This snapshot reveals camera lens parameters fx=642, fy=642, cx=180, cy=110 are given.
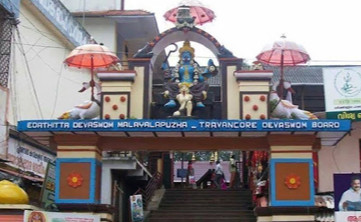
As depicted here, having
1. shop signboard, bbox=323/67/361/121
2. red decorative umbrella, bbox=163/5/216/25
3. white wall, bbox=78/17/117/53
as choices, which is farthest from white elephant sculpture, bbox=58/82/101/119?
white wall, bbox=78/17/117/53

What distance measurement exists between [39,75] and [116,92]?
6921 millimetres

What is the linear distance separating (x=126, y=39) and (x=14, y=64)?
27.3ft

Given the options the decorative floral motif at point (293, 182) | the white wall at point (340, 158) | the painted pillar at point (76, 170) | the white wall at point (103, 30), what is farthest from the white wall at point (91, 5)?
the decorative floral motif at point (293, 182)

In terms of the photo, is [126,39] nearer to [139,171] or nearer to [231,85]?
[139,171]

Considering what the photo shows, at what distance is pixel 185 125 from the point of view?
11.8 meters

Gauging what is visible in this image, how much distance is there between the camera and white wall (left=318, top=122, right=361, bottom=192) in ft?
53.7

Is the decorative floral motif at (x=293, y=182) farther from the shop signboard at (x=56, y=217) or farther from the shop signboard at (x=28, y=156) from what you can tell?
the shop signboard at (x=28, y=156)

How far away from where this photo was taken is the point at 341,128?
1165 centimetres

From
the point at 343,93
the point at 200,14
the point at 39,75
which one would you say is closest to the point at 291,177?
the point at 200,14

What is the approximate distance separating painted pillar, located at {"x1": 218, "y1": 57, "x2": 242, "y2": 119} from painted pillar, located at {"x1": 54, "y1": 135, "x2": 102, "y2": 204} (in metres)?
2.57

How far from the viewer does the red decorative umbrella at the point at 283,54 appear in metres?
12.6

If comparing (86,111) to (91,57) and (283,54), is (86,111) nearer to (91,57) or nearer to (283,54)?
(91,57)

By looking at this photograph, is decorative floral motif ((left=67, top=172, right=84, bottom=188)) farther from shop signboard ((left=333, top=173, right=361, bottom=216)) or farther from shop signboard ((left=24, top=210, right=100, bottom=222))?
shop signboard ((left=333, top=173, right=361, bottom=216))

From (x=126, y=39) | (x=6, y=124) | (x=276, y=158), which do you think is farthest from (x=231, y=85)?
(x=126, y=39)
